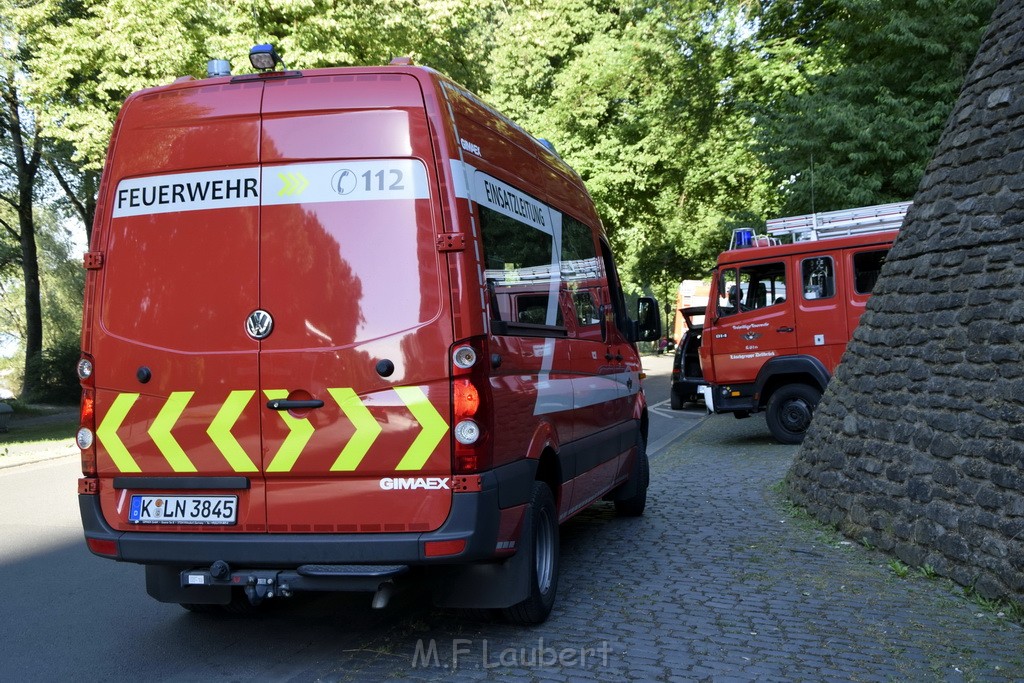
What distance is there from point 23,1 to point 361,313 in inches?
873

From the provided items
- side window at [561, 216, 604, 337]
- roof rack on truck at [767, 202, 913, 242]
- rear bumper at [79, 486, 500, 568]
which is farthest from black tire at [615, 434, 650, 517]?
roof rack on truck at [767, 202, 913, 242]

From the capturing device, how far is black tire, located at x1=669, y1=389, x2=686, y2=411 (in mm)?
21141

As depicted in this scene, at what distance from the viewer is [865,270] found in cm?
1340

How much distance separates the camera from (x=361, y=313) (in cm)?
453

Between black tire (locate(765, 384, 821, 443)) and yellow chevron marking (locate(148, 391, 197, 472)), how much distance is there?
10.8 metres

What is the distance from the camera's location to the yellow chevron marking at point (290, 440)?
4559 millimetres

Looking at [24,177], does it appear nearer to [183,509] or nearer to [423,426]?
[183,509]

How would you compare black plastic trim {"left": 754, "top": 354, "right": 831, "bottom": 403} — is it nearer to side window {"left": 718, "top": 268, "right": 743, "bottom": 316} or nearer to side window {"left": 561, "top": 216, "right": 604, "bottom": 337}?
side window {"left": 718, "top": 268, "right": 743, "bottom": 316}

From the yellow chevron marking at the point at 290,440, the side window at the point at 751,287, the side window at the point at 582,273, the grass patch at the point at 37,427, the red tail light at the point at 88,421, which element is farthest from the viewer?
the grass patch at the point at 37,427

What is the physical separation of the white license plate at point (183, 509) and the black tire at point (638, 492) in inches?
179

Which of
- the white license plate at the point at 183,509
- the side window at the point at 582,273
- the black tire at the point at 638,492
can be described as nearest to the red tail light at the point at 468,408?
the white license plate at the point at 183,509

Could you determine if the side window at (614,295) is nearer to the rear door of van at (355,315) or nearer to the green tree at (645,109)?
the rear door of van at (355,315)

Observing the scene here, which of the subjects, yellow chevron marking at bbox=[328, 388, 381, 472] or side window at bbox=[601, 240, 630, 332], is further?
side window at bbox=[601, 240, 630, 332]

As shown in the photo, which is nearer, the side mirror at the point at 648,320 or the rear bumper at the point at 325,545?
the rear bumper at the point at 325,545
